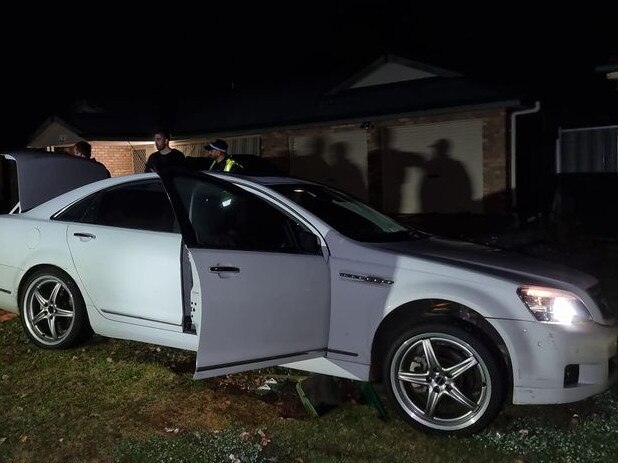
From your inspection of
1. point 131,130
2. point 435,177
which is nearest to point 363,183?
point 435,177

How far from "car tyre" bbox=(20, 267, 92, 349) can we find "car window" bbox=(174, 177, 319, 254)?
1.38 meters

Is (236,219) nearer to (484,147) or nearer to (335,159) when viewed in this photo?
(484,147)

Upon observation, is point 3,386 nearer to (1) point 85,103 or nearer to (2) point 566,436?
(2) point 566,436

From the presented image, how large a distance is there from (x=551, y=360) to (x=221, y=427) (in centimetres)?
198

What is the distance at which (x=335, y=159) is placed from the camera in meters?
14.2

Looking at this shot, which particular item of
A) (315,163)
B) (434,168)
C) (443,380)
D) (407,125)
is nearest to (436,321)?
(443,380)

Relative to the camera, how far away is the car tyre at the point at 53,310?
5.23 m

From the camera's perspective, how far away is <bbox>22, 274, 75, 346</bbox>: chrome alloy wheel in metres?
5.34

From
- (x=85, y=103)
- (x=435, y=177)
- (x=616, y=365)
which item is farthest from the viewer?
(x=85, y=103)

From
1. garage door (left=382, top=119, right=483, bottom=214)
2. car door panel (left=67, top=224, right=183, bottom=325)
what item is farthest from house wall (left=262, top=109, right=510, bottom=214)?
car door panel (left=67, top=224, right=183, bottom=325)

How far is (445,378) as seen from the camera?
3.95 metres

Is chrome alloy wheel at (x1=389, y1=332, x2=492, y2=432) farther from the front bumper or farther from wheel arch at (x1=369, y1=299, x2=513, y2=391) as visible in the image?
the front bumper

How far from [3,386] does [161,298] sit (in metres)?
1.38

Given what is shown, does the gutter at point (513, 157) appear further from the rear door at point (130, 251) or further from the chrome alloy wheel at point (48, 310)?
the chrome alloy wheel at point (48, 310)
